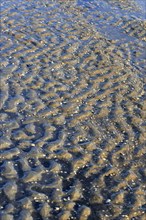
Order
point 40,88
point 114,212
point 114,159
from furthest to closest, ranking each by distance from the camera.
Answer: point 40,88, point 114,159, point 114,212

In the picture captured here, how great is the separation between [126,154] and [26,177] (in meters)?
0.86

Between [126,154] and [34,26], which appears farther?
[34,26]

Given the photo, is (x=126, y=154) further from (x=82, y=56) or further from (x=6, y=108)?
(x=82, y=56)

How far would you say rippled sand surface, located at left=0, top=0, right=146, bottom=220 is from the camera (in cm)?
307

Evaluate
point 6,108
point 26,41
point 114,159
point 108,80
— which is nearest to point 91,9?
point 26,41

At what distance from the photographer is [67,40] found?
5.16 meters

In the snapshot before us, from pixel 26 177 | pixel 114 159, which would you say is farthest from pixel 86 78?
pixel 26 177

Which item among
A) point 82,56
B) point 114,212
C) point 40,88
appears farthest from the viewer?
point 82,56

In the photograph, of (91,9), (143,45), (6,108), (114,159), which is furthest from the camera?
(91,9)

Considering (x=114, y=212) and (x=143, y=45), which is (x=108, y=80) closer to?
(x=143, y=45)

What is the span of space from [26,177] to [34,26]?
8.84 ft

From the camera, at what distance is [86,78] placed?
446cm

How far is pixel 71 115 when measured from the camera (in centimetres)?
390

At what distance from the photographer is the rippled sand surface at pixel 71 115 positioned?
3.07 m
